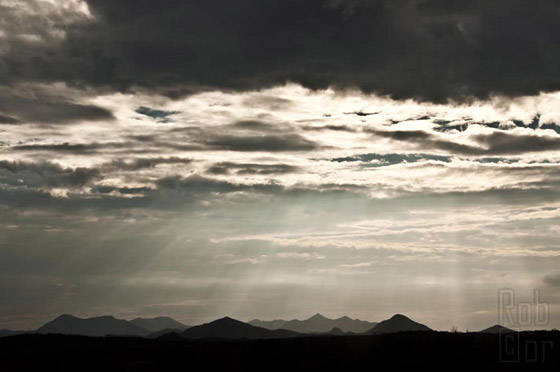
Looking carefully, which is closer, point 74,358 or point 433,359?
point 433,359

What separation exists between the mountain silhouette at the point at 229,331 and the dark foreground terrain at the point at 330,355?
11327 cm

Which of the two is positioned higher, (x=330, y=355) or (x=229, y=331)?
(x=229, y=331)

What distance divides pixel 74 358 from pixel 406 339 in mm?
31020

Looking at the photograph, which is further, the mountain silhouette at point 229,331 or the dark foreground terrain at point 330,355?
the mountain silhouette at point 229,331

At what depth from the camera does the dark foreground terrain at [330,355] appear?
169 feet

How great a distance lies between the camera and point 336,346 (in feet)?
193

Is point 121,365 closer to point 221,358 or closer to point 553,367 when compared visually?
point 221,358

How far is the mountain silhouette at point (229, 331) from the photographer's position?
177000 millimetres

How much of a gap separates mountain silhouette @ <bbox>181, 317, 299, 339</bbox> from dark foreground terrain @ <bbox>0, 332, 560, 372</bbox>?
113 meters

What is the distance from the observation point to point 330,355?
56031 mm

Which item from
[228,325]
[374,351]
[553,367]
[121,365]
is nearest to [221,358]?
[121,365]

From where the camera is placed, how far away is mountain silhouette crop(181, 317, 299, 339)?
581 ft

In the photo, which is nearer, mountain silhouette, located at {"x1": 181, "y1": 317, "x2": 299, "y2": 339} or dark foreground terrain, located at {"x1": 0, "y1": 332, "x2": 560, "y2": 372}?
dark foreground terrain, located at {"x1": 0, "y1": 332, "x2": 560, "y2": 372}

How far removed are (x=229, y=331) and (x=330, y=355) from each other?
424 ft
